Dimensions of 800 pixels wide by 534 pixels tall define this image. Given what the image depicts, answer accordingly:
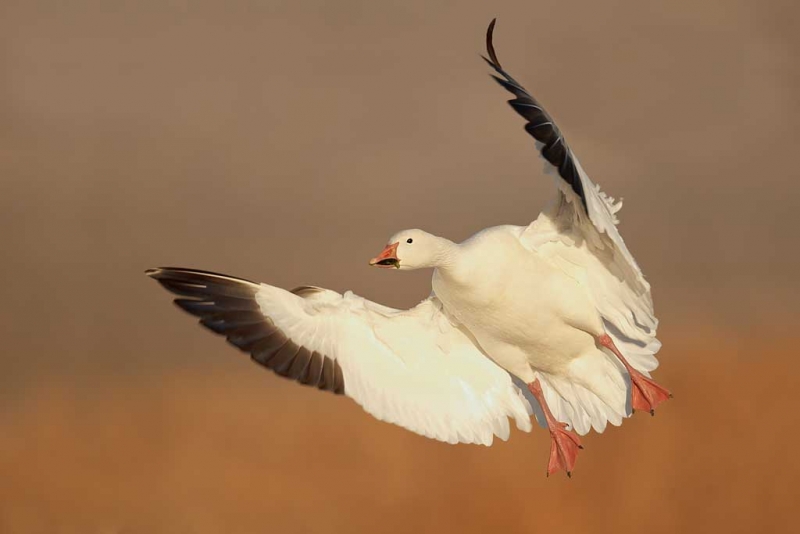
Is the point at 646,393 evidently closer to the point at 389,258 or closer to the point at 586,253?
the point at 586,253

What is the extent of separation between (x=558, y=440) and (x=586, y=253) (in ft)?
4.25

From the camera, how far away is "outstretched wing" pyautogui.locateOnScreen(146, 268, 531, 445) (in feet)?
22.4

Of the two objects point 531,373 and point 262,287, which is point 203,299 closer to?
point 262,287

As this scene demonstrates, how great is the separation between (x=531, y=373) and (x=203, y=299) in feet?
6.87

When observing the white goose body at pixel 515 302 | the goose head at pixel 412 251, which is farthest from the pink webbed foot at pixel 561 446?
the goose head at pixel 412 251

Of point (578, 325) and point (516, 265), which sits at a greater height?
point (516, 265)

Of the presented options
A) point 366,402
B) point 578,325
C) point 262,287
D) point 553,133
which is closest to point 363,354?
point 366,402

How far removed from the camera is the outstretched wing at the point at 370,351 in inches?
269

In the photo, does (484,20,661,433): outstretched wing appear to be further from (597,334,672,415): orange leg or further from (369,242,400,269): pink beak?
(369,242,400,269): pink beak

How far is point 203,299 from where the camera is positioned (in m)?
6.81

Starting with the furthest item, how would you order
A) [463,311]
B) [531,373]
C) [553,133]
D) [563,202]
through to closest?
[531,373] → [463,311] → [563,202] → [553,133]

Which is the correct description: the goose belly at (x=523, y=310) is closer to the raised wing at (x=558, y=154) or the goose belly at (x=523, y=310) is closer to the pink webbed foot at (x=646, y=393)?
the pink webbed foot at (x=646, y=393)

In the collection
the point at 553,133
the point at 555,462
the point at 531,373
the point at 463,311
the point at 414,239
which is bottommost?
the point at 555,462

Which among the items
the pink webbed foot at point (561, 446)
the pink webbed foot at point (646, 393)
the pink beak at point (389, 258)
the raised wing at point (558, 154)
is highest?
the raised wing at point (558, 154)
